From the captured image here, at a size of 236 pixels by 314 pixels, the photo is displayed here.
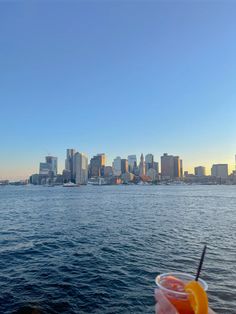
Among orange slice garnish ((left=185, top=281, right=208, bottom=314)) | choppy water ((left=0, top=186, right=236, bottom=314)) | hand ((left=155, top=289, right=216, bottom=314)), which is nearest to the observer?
orange slice garnish ((left=185, top=281, right=208, bottom=314))

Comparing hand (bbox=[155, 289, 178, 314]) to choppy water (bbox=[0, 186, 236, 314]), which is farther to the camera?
choppy water (bbox=[0, 186, 236, 314])

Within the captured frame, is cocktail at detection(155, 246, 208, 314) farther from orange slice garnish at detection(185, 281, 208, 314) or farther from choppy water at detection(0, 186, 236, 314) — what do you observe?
choppy water at detection(0, 186, 236, 314)

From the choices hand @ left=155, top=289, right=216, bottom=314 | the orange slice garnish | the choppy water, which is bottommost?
the choppy water

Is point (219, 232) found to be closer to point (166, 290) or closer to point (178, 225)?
point (178, 225)

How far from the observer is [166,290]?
2502mm

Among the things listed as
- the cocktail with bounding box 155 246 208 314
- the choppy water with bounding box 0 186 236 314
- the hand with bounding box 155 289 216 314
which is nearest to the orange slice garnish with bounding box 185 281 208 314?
the cocktail with bounding box 155 246 208 314

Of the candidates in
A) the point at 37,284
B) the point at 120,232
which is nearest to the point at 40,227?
the point at 120,232

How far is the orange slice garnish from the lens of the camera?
222 cm

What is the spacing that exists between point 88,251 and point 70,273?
4.72 m

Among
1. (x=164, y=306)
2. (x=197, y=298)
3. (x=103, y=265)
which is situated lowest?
(x=103, y=265)

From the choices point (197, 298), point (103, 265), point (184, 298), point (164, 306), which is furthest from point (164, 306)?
point (103, 265)

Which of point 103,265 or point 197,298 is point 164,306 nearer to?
point 197,298

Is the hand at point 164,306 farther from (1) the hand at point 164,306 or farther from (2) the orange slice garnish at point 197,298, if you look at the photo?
(2) the orange slice garnish at point 197,298

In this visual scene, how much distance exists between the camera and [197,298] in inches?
89.7
